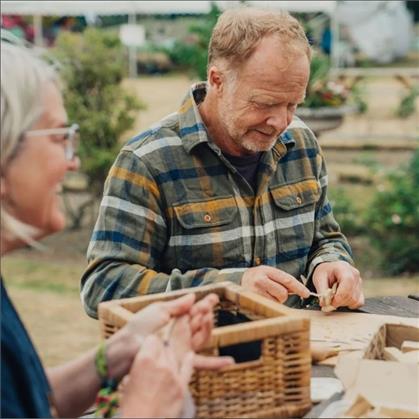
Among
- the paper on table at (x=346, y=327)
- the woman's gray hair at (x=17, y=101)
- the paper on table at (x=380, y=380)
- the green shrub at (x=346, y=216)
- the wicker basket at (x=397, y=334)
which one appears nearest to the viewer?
the woman's gray hair at (x=17, y=101)

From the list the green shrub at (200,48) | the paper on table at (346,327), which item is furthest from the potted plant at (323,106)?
the paper on table at (346,327)

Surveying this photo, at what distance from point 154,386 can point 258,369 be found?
274 mm

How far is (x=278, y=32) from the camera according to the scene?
9.75 ft

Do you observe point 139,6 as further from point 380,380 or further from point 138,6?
point 380,380

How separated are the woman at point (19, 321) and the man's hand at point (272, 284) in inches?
25.9

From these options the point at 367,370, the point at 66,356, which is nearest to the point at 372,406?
the point at 367,370

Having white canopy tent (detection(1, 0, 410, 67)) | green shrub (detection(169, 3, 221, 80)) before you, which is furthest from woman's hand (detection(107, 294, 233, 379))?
green shrub (detection(169, 3, 221, 80))

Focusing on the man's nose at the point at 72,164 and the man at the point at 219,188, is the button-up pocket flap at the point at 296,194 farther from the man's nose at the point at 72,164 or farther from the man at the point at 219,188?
the man's nose at the point at 72,164

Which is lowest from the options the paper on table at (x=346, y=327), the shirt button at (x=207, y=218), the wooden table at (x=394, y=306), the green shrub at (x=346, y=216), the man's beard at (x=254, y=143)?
the green shrub at (x=346, y=216)

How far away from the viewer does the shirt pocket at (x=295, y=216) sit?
316 cm

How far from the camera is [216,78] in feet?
10.0

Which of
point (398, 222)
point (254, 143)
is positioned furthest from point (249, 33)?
point (398, 222)

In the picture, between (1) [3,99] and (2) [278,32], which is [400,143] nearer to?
(2) [278,32]

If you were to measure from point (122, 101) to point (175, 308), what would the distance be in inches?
288
